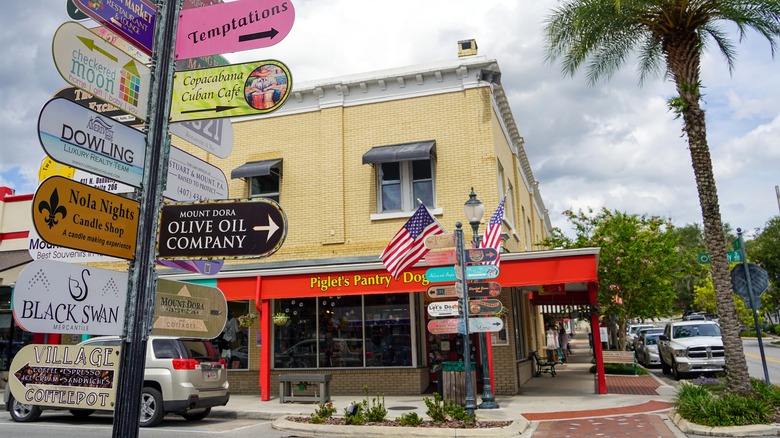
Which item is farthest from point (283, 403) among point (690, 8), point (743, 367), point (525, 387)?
point (690, 8)

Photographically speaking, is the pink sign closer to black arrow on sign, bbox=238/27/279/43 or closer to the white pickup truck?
black arrow on sign, bbox=238/27/279/43

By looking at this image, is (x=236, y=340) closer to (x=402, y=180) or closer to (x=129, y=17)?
(x=402, y=180)

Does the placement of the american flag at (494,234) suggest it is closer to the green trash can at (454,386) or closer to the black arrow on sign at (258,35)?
the green trash can at (454,386)

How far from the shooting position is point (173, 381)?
11266 mm

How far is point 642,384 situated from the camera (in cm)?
1770

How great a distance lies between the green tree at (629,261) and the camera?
70.7 ft

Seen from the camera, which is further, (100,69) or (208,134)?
(208,134)

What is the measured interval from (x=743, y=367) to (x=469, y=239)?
722 centimetres

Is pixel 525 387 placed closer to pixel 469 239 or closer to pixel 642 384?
pixel 642 384

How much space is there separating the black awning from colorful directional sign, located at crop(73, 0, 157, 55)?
13.9 m

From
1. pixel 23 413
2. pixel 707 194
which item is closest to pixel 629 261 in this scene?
pixel 707 194

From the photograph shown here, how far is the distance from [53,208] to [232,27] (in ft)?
5.14

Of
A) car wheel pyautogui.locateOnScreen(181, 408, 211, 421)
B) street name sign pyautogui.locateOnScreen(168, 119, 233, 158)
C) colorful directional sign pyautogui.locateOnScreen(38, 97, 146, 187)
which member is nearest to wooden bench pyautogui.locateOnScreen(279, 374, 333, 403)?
car wheel pyautogui.locateOnScreen(181, 408, 211, 421)

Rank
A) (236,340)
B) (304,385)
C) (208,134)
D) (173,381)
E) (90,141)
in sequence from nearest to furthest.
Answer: (90,141)
(208,134)
(173,381)
(304,385)
(236,340)
